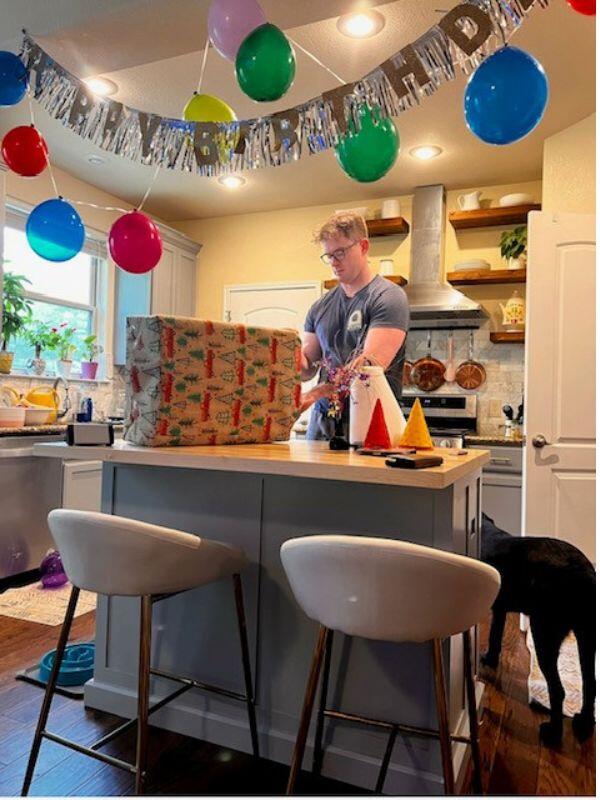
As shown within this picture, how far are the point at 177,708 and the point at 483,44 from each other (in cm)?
237

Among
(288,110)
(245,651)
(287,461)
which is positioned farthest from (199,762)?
(288,110)

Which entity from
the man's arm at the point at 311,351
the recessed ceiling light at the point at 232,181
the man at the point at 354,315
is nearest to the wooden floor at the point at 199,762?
the man at the point at 354,315

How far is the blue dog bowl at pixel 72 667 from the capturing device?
84.5 inches

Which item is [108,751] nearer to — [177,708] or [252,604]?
[177,708]

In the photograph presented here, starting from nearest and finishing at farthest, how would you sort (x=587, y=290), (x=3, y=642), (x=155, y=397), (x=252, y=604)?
(x=155, y=397) < (x=252, y=604) < (x=3, y=642) < (x=587, y=290)

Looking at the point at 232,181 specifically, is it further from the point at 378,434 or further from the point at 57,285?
the point at 378,434

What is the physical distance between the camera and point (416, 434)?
68.7 inches

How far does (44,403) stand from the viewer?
13.0 feet

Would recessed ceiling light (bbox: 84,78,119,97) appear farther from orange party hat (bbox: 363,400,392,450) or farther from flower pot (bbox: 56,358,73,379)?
orange party hat (bbox: 363,400,392,450)

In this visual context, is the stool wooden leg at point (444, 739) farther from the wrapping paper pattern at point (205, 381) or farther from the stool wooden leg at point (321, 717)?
the wrapping paper pattern at point (205, 381)

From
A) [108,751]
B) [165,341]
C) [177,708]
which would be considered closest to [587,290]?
[165,341]

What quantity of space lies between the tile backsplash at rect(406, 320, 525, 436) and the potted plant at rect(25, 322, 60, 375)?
291cm

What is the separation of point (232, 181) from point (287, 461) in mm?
3623

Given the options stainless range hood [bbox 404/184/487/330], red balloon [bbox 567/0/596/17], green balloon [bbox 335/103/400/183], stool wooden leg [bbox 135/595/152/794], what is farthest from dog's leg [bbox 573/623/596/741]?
stainless range hood [bbox 404/184/487/330]
